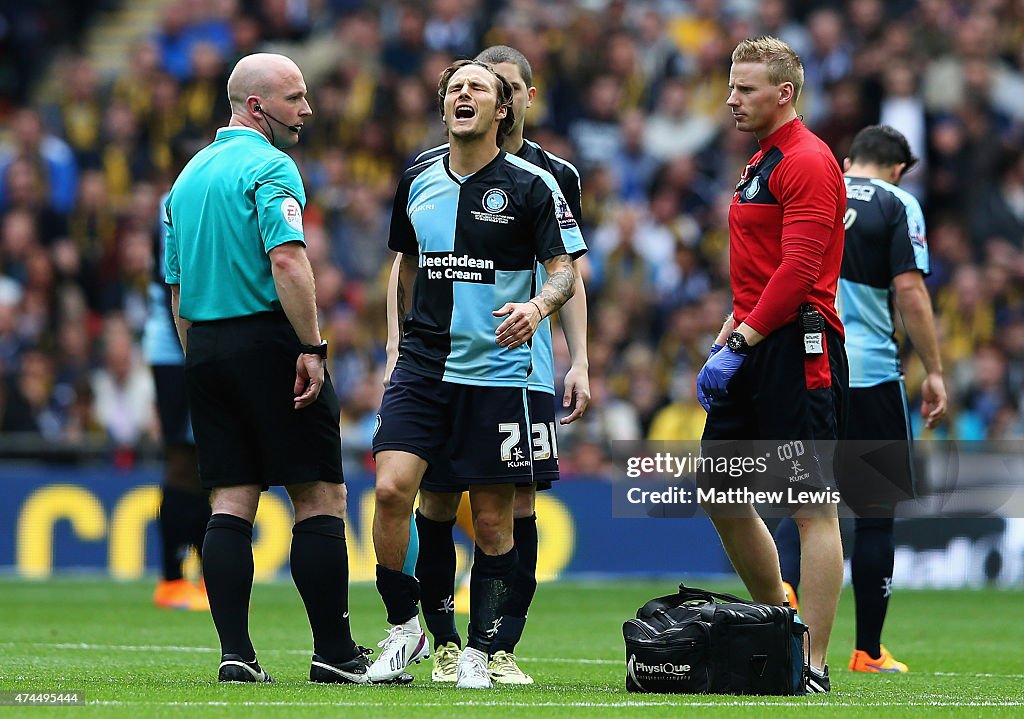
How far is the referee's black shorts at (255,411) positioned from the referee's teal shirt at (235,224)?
0.27 ft

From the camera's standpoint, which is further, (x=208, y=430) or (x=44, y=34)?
(x=44, y=34)

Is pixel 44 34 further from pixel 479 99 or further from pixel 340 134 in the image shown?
pixel 479 99

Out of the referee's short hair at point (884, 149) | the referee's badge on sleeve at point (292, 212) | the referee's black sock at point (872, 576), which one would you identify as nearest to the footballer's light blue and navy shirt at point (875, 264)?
the referee's short hair at point (884, 149)

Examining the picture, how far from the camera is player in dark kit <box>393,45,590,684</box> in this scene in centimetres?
730

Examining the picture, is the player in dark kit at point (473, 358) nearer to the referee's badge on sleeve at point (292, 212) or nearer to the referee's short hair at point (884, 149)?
the referee's badge on sleeve at point (292, 212)

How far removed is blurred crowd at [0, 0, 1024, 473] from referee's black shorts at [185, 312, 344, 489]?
847 cm

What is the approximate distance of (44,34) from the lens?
74.1 ft

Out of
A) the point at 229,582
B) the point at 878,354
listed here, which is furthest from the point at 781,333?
the point at 229,582

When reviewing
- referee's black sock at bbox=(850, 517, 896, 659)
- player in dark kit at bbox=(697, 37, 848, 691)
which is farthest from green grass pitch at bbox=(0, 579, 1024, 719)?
player in dark kit at bbox=(697, 37, 848, 691)

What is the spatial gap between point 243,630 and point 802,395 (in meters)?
2.39

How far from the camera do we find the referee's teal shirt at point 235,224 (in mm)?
6934

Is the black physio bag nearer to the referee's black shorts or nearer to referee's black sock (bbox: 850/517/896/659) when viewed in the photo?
the referee's black shorts

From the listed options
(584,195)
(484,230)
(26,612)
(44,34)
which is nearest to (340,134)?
(584,195)

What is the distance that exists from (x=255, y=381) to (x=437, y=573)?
1.30 meters
